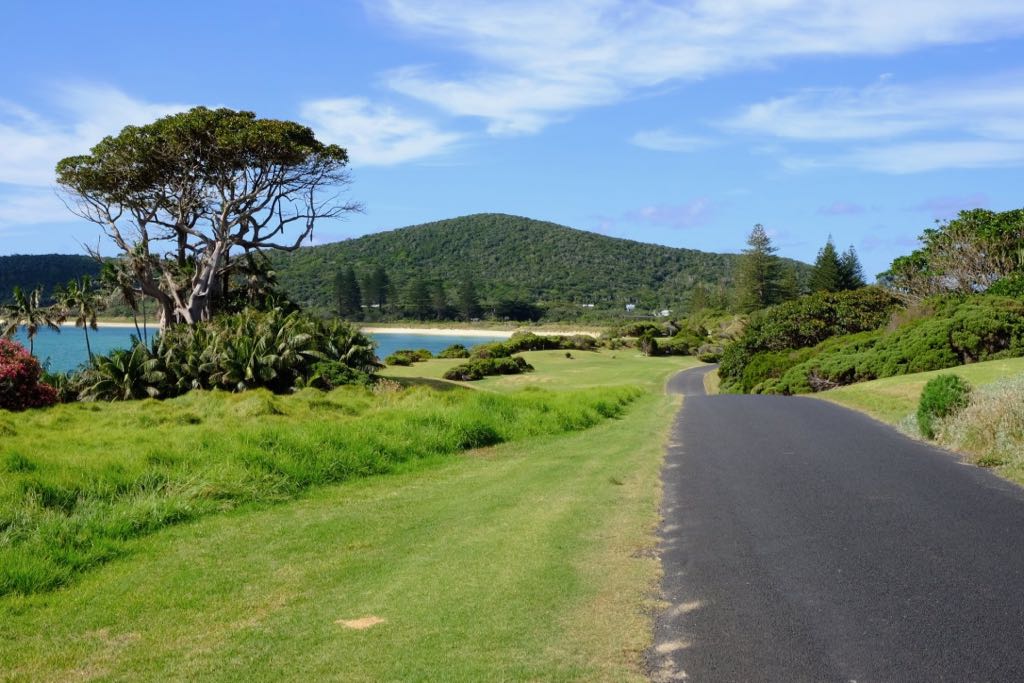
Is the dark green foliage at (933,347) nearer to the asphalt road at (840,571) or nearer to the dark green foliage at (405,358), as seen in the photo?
the asphalt road at (840,571)

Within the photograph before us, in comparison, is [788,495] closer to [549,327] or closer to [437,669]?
[437,669]

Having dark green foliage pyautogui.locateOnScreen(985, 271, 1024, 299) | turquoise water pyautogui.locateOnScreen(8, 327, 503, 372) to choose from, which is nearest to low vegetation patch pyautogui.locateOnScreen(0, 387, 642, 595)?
dark green foliage pyautogui.locateOnScreen(985, 271, 1024, 299)

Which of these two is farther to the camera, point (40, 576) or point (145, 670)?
point (40, 576)

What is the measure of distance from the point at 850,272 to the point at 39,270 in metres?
120

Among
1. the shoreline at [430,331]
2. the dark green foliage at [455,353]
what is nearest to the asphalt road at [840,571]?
the dark green foliage at [455,353]

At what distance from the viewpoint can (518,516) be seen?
9.67 metres

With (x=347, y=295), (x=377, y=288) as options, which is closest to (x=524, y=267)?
(x=377, y=288)

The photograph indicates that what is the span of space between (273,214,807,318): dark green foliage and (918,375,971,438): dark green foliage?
125 metres

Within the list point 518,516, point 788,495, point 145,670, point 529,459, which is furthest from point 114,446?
point 788,495

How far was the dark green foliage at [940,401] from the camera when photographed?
50.6 feet

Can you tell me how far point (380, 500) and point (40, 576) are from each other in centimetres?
473

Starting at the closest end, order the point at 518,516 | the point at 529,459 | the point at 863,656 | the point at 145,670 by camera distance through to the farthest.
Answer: the point at 863,656 < the point at 145,670 < the point at 518,516 < the point at 529,459

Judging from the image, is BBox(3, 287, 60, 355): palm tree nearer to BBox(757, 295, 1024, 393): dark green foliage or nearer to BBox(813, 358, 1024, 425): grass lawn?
BBox(757, 295, 1024, 393): dark green foliage

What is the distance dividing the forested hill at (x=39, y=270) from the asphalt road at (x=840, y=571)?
127781 millimetres
